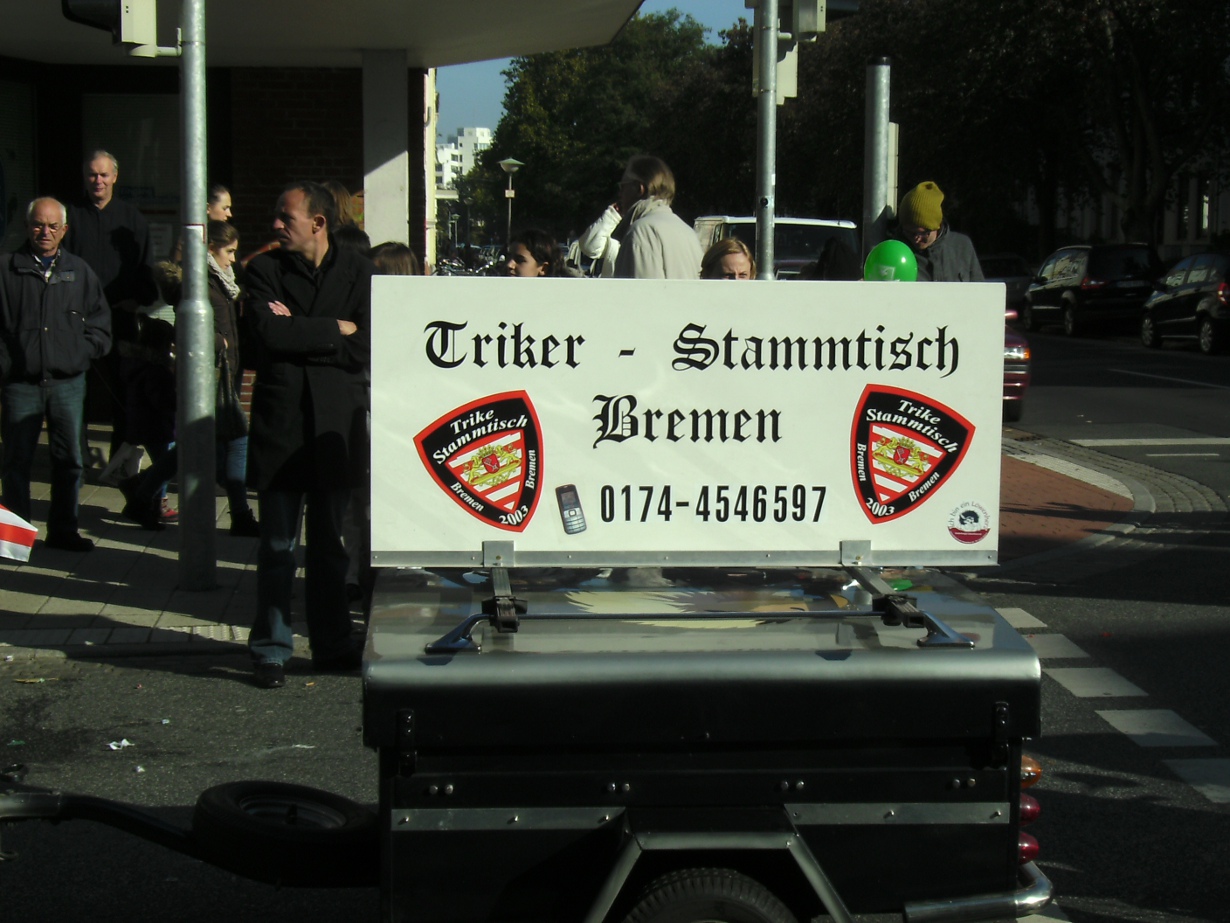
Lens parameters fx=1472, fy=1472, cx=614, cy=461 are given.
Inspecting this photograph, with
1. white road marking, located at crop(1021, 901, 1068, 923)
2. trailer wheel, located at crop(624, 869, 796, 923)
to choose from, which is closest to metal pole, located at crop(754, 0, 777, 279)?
white road marking, located at crop(1021, 901, 1068, 923)

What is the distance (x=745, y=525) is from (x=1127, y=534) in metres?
6.93

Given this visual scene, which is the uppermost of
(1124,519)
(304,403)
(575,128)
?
(575,128)

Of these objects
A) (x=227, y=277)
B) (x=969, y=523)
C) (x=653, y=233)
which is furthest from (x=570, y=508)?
(x=227, y=277)

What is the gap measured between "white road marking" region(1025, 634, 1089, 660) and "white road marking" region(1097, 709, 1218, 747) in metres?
0.83

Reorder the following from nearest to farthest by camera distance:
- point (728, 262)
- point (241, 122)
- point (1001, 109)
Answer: point (728, 262) → point (241, 122) → point (1001, 109)

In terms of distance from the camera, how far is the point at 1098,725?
17.9 feet

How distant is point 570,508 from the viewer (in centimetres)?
324

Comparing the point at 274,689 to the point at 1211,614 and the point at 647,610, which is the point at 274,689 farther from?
the point at 1211,614

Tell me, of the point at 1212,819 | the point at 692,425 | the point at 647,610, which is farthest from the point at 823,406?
the point at 1212,819

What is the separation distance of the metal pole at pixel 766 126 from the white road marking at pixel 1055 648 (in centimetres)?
267

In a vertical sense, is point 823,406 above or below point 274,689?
above

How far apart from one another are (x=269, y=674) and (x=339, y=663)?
310mm

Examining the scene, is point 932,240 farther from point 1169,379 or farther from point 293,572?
point 1169,379

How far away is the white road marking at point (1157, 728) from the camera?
526cm
